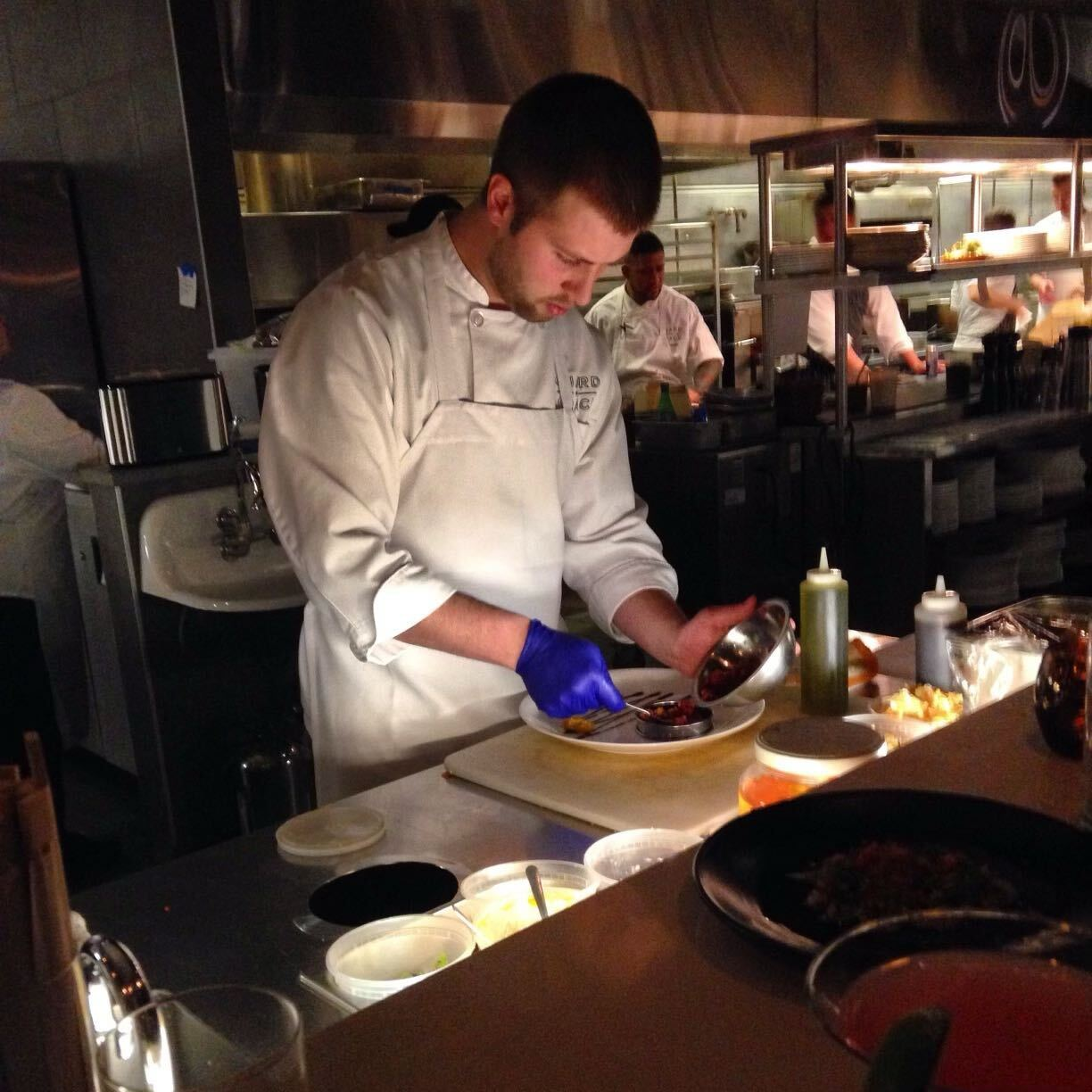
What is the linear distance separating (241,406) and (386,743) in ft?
5.36

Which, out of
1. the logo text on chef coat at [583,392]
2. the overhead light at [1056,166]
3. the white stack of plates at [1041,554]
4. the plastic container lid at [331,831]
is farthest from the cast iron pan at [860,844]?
the overhead light at [1056,166]

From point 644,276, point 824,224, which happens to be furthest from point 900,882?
point 644,276

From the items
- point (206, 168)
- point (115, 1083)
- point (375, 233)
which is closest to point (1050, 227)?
point (375, 233)

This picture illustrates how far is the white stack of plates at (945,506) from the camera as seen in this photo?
369cm

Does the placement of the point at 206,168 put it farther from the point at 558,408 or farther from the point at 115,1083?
→ the point at 115,1083

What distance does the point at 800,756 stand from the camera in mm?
1301

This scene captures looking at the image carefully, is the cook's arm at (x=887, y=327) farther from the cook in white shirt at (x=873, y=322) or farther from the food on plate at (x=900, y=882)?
the food on plate at (x=900, y=882)

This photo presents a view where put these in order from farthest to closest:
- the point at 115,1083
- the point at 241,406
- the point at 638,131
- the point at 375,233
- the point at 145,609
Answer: the point at 375,233 < the point at 241,406 < the point at 145,609 < the point at 638,131 < the point at 115,1083

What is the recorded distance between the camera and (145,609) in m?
2.86

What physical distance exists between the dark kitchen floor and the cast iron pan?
2863mm

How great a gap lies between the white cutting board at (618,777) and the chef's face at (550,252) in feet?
2.22

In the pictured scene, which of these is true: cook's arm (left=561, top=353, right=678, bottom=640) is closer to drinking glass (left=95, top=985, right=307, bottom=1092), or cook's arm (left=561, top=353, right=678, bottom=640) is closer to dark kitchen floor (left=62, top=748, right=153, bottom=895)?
drinking glass (left=95, top=985, right=307, bottom=1092)

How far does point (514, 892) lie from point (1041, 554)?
3458mm

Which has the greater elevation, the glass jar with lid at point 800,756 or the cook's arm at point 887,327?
the cook's arm at point 887,327
